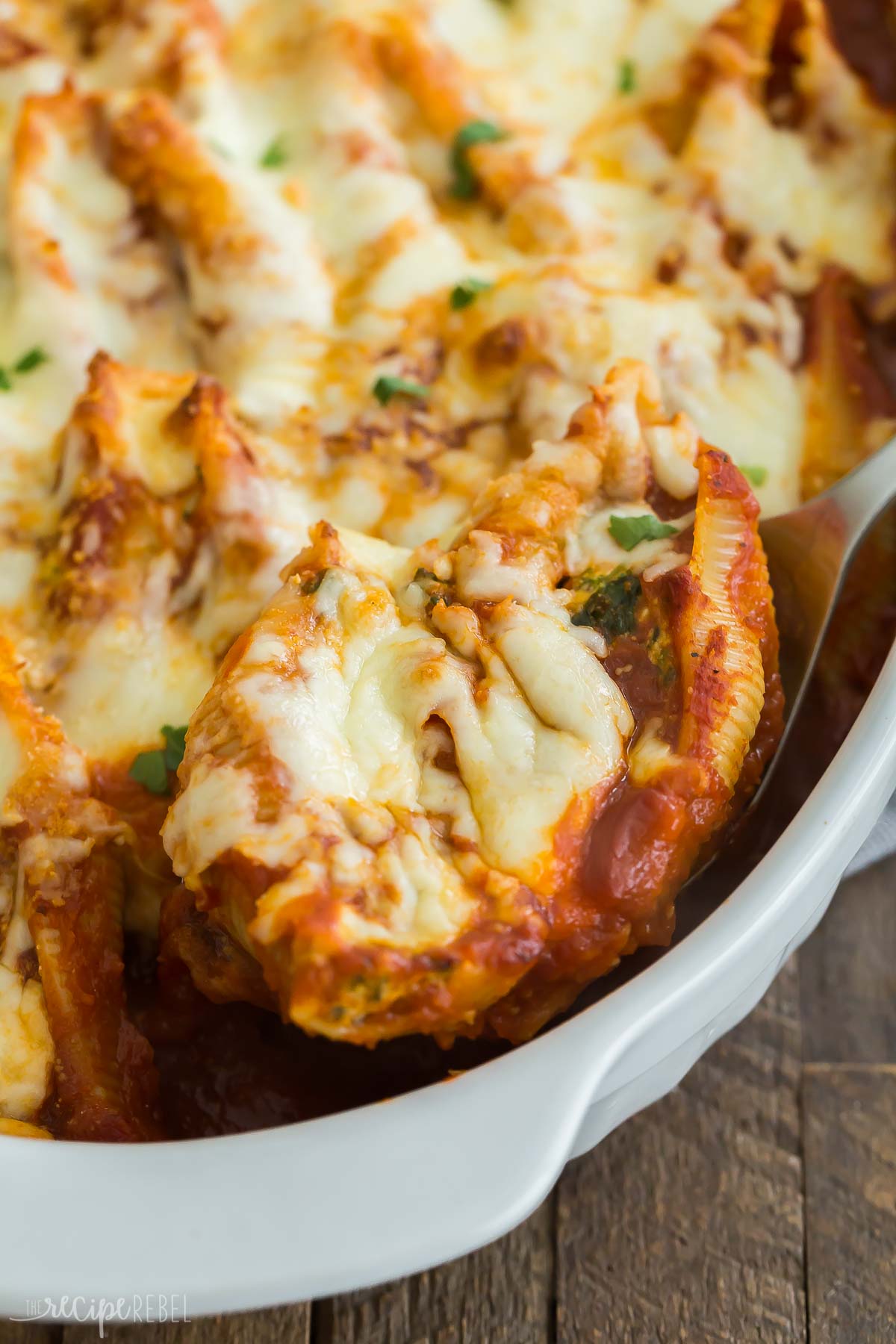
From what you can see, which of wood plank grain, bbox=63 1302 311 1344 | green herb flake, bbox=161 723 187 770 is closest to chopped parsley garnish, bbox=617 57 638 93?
green herb flake, bbox=161 723 187 770

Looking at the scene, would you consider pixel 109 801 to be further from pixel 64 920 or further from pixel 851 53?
pixel 851 53

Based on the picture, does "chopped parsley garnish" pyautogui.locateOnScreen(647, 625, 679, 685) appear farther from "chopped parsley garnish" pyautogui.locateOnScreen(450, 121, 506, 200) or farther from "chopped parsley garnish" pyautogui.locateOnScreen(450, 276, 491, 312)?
"chopped parsley garnish" pyautogui.locateOnScreen(450, 121, 506, 200)

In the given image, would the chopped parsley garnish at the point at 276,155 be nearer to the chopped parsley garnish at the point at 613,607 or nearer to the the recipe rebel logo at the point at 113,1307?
the chopped parsley garnish at the point at 613,607

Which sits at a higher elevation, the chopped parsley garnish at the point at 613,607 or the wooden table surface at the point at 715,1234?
the chopped parsley garnish at the point at 613,607

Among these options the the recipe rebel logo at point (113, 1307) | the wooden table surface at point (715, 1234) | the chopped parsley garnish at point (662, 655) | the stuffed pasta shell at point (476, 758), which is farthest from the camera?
the wooden table surface at point (715, 1234)

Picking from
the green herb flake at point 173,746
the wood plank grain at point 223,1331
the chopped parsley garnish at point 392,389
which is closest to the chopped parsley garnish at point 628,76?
the chopped parsley garnish at point 392,389

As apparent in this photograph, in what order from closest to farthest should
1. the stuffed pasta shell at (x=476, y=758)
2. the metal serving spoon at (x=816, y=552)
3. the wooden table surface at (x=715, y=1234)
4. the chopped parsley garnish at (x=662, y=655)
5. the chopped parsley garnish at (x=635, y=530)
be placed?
the stuffed pasta shell at (x=476, y=758)
the chopped parsley garnish at (x=662, y=655)
the chopped parsley garnish at (x=635, y=530)
the wooden table surface at (x=715, y=1234)
the metal serving spoon at (x=816, y=552)

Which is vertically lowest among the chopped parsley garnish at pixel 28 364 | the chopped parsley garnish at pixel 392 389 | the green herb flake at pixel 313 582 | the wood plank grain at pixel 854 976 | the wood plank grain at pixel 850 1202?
the wood plank grain at pixel 850 1202
